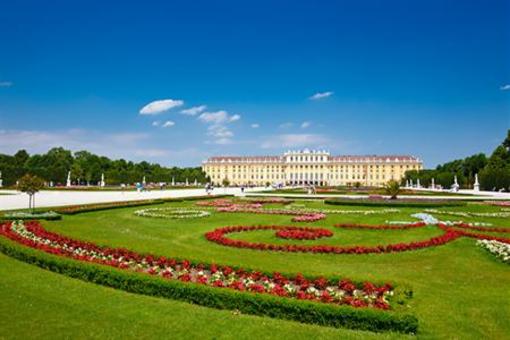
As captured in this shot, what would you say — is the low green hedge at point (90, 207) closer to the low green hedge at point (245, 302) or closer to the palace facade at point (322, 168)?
the low green hedge at point (245, 302)

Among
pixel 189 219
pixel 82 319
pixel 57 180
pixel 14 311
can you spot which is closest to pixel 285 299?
pixel 82 319

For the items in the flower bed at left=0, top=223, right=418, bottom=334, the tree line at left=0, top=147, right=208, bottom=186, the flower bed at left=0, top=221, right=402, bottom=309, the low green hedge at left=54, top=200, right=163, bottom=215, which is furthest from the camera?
the tree line at left=0, top=147, right=208, bottom=186

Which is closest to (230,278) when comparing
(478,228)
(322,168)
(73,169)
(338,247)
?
(338,247)

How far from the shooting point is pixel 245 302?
4980mm

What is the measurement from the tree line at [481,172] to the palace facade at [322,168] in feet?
90.1

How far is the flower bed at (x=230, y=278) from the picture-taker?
16.9 feet

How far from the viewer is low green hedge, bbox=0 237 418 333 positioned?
14.6 ft

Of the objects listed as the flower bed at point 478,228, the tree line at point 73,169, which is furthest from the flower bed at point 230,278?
the tree line at point 73,169

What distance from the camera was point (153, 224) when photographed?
1355 centimetres

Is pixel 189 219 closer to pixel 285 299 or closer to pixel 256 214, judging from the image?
pixel 256 214

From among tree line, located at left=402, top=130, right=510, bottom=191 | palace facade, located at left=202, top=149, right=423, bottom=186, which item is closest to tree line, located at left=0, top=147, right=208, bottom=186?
palace facade, located at left=202, top=149, right=423, bottom=186

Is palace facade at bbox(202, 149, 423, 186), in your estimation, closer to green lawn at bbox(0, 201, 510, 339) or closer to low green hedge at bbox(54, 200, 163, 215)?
low green hedge at bbox(54, 200, 163, 215)

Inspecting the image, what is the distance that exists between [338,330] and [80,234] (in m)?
7.25

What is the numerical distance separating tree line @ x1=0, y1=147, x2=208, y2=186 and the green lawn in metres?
Result: 53.6
